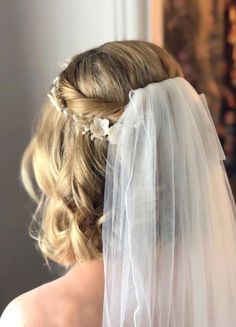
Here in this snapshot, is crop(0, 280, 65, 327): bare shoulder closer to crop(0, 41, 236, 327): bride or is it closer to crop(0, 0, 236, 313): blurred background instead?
crop(0, 41, 236, 327): bride

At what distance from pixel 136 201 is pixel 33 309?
0.76 feet

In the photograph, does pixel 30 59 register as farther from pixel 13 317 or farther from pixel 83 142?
pixel 13 317

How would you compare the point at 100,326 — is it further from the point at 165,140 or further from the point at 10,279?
the point at 10,279

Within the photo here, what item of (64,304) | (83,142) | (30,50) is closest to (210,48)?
(30,50)

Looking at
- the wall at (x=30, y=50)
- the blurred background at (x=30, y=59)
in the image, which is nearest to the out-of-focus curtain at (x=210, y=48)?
the blurred background at (x=30, y=59)

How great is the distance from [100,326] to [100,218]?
17cm

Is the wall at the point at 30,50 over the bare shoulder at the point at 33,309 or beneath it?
over

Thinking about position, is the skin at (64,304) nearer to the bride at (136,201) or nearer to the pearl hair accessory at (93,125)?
the bride at (136,201)

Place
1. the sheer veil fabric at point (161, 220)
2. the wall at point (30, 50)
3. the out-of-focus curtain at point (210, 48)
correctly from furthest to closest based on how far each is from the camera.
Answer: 1. the out-of-focus curtain at point (210, 48)
2. the wall at point (30, 50)
3. the sheer veil fabric at point (161, 220)

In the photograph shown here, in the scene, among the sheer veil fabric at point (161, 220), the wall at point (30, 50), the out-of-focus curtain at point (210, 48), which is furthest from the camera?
the out-of-focus curtain at point (210, 48)

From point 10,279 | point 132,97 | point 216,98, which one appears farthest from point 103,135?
point 216,98

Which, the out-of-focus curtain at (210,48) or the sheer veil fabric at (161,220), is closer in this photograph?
the sheer veil fabric at (161,220)

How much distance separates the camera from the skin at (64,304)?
812mm

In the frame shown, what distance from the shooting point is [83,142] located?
0.84m
